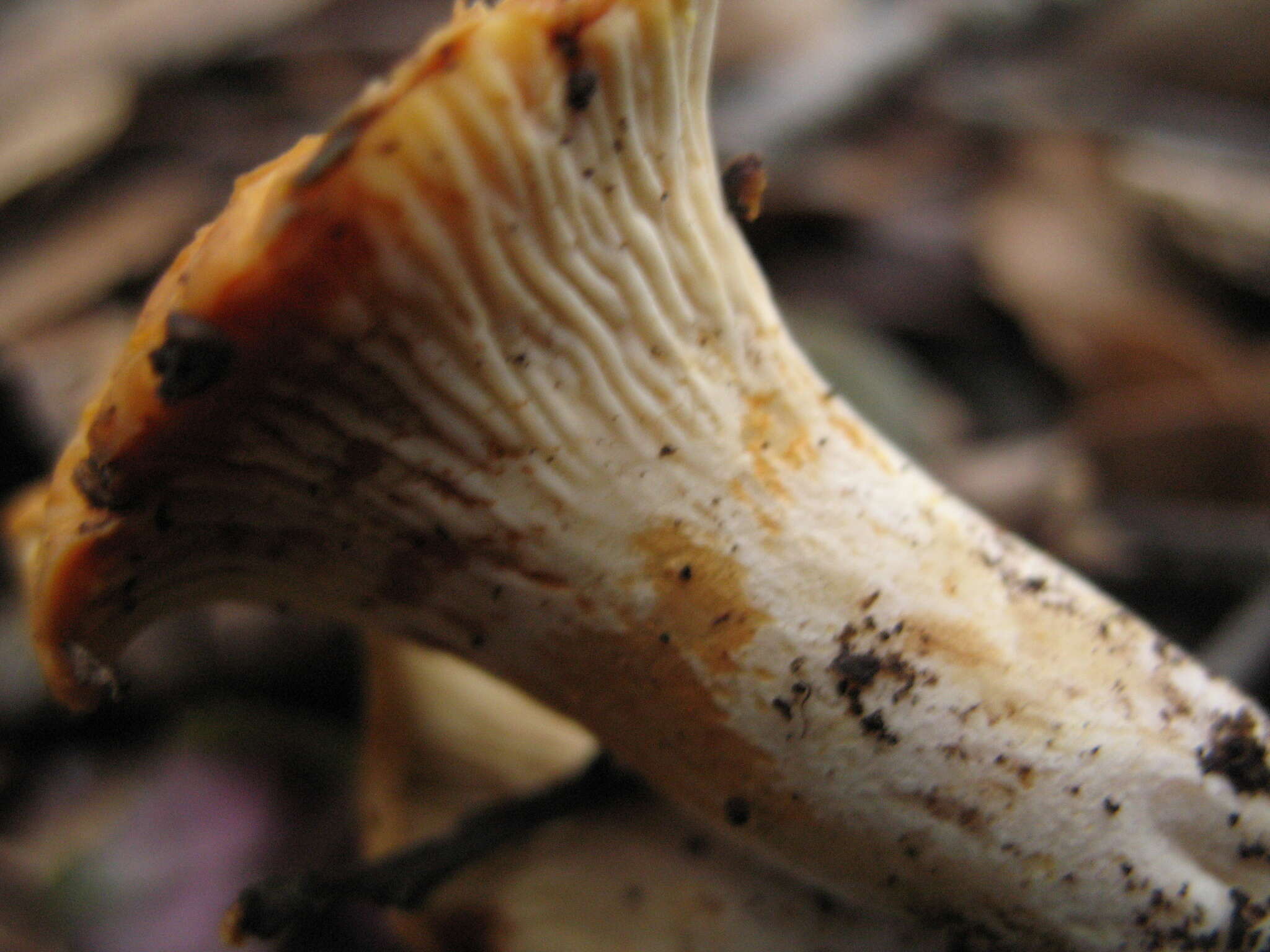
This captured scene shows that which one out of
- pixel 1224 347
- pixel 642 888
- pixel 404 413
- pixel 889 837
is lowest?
pixel 642 888

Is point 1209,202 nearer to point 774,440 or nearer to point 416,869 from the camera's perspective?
point 774,440

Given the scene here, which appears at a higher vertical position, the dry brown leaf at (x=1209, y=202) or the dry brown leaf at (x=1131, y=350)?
the dry brown leaf at (x=1209, y=202)

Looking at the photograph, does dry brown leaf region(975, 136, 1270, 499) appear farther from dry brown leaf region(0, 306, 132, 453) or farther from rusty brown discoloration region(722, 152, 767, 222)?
dry brown leaf region(0, 306, 132, 453)

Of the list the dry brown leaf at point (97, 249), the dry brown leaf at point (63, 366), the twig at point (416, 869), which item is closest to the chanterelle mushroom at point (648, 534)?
the twig at point (416, 869)

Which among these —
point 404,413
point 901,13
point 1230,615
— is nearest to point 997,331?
point 1230,615

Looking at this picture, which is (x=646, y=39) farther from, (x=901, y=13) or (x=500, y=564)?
(x=901, y=13)

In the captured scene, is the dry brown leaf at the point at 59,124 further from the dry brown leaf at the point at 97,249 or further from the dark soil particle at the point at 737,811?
the dark soil particle at the point at 737,811

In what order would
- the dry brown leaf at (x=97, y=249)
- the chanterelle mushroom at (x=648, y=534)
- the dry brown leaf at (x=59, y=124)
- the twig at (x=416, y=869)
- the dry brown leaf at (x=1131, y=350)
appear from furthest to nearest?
the dry brown leaf at (x=59, y=124) → the dry brown leaf at (x=97, y=249) → the dry brown leaf at (x=1131, y=350) → the twig at (x=416, y=869) → the chanterelle mushroom at (x=648, y=534)
